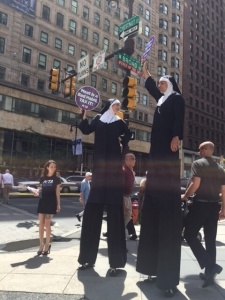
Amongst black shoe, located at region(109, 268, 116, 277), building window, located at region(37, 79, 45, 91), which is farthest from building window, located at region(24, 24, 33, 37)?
black shoe, located at region(109, 268, 116, 277)

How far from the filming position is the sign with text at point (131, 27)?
11211 millimetres

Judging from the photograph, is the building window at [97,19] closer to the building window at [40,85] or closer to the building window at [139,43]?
the building window at [139,43]

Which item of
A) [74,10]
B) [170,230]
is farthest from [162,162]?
[74,10]

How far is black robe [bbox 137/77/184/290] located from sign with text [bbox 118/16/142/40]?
7.50 metres

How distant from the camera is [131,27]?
11375 mm

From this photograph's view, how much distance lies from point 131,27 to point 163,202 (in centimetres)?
864

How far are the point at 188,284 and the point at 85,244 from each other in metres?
1.46

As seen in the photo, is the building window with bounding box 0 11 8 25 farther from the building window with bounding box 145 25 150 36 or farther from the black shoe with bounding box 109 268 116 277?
the black shoe with bounding box 109 268 116 277

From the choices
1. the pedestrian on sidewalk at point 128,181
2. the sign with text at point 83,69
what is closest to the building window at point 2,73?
the sign with text at point 83,69

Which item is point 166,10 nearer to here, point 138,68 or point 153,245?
point 138,68

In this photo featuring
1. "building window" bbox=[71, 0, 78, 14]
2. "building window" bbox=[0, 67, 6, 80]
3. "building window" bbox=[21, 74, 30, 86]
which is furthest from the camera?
"building window" bbox=[71, 0, 78, 14]

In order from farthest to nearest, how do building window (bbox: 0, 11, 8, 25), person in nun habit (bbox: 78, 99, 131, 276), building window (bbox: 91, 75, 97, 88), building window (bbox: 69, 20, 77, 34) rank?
Result: building window (bbox: 91, 75, 97, 88), building window (bbox: 69, 20, 77, 34), building window (bbox: 0, 11, 8, 25), person in nun habit (bbox: 78, 99, 131, 276)

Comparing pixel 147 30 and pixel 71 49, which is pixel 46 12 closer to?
pixel 71 49

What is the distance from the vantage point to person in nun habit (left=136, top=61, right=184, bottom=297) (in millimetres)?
4023
